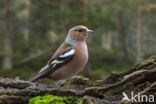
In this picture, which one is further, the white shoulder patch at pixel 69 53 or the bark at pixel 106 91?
the white shoulder patch at pixel 69 53

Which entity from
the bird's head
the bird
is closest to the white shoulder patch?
the bird

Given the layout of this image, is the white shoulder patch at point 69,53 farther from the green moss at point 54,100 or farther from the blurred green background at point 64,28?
the blurred green background at point 64,28

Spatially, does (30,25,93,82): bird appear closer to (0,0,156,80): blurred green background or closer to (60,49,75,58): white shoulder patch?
(60,49,75,58): white shoulder patch

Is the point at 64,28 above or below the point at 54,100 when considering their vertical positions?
above

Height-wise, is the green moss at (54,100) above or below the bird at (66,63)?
below

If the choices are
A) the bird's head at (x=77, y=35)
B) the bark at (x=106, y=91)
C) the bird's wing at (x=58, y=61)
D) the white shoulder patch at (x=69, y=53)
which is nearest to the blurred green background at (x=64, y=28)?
the bird's head at (x=77, y=35)

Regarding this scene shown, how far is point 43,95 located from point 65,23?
68.6 feet

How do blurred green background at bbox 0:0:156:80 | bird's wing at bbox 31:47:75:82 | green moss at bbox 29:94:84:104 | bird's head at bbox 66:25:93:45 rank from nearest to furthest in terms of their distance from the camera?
green moss at bbox 29:94:84:104, bird's wing at bbox 31:47:75:82, bird's head at bbox 66:25:93:45, blurred green background at bbox 0:0:156:80

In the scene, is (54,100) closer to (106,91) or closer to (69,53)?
(106,91)

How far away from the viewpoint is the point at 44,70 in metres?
6.57

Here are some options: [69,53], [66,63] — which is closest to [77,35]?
[69,53]

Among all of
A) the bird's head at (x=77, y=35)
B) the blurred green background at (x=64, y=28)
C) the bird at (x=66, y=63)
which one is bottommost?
the bird at (x=66, y=63)

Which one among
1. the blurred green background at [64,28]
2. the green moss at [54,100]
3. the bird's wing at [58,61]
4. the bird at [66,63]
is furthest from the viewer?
the blurred green background at [64,28]

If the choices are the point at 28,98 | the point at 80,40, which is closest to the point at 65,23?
the point at 80,40
